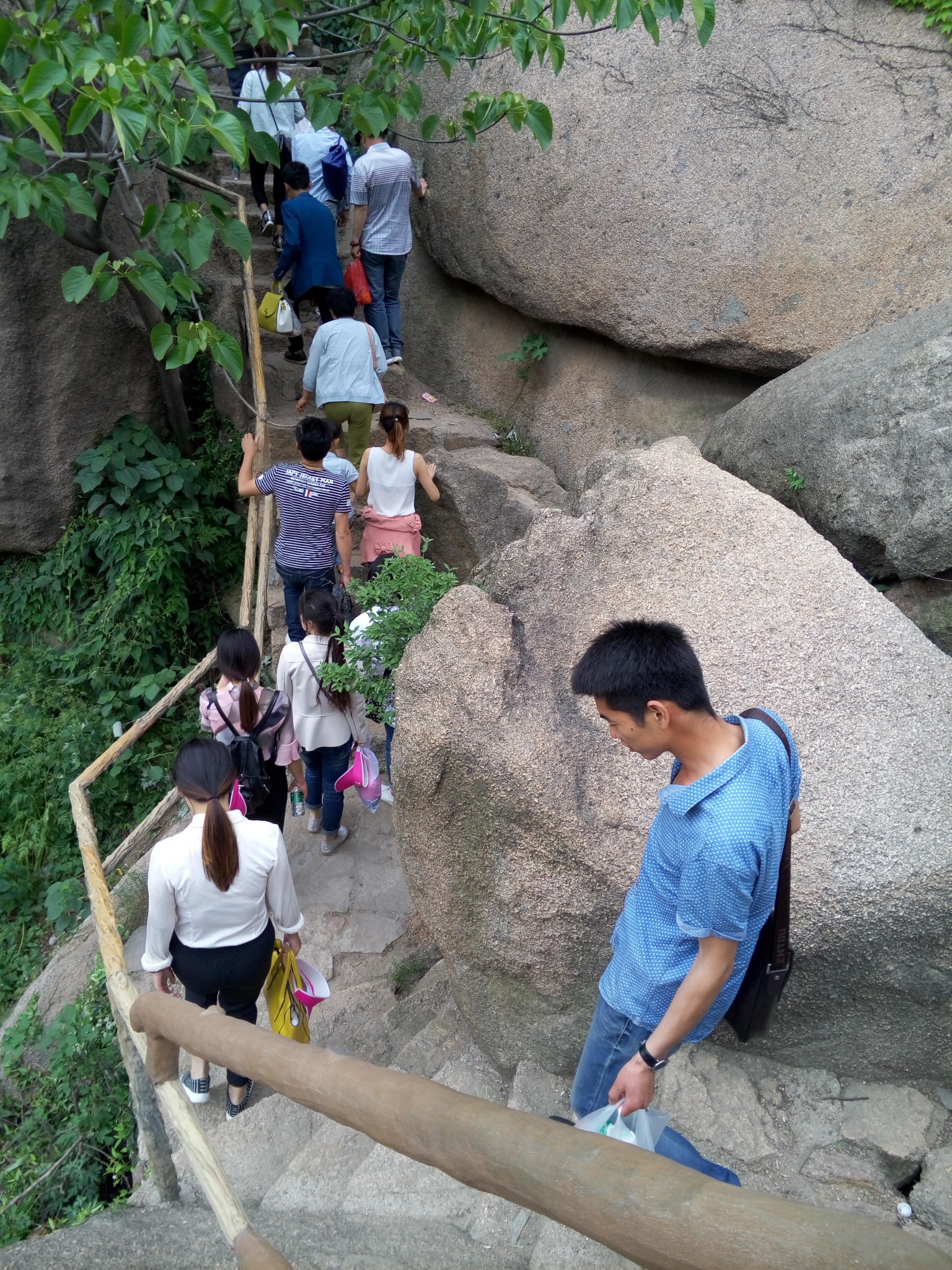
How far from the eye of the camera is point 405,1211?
253 cm

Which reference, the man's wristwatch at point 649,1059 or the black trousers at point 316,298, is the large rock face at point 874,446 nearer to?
the man's wristwatch at point 649,1059

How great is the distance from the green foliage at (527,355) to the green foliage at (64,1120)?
18.1 feet

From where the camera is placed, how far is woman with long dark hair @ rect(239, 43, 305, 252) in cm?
695

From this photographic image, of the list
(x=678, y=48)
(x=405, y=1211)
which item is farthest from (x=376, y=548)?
(x=678, y=48)

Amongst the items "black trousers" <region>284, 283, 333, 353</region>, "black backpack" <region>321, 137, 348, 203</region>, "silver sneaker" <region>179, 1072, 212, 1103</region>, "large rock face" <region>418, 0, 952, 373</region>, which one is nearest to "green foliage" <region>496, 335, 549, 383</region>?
"large rock face" <region>418, 0, 952, 373</region>

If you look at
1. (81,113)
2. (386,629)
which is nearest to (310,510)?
(386,629)


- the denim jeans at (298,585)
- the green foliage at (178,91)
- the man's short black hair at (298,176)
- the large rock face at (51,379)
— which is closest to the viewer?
the green foliage at (178,91)

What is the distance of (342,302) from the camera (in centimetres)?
570

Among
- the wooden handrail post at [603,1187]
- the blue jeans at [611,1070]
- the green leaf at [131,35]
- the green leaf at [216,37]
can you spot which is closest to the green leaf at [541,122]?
the green leaf at [216,37]

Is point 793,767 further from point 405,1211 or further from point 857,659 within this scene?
point 405,1211

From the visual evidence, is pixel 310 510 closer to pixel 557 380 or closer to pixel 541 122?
pixel 541 122

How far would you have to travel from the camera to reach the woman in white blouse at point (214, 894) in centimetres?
287

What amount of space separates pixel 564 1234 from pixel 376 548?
12.6 feet

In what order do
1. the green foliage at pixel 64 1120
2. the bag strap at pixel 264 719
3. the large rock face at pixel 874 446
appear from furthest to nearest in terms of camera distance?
the large rock face at pixel 874 446
the bag strap at pixel 264 719
the green foliage at pixel 64 1120
